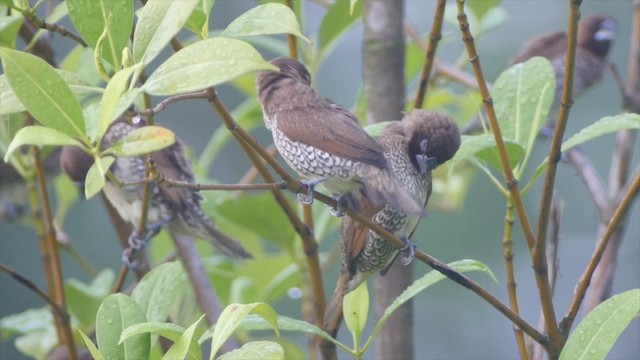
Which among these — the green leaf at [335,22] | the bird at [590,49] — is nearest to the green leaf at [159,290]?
the green leaf at [335,22]

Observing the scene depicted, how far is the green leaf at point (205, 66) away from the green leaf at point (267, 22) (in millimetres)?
170

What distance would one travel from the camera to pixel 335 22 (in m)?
2.43

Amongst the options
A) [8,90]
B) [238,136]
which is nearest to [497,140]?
[238,136]

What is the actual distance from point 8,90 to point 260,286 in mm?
1731

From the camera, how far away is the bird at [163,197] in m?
3.15

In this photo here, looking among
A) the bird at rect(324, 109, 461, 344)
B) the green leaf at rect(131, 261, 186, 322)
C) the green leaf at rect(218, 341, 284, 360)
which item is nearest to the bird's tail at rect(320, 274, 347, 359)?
the bird at rect(324, 109, 461, 344)

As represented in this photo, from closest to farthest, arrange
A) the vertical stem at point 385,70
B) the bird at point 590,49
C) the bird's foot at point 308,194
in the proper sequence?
the bird's foot at point 308,194, the vertical stem at point 385,70, the bird at point 590,49

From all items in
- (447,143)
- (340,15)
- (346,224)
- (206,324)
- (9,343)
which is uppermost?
(340,15)

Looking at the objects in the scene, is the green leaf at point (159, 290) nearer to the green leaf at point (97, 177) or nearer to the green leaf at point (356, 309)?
the green leaf at point (356, 309)

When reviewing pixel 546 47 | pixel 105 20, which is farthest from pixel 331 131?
pixel 546 47

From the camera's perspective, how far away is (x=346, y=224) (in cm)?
224

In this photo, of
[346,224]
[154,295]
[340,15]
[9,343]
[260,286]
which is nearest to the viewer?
[154,295]

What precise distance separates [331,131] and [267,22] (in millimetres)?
764

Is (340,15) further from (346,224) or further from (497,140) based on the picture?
(497,140)
